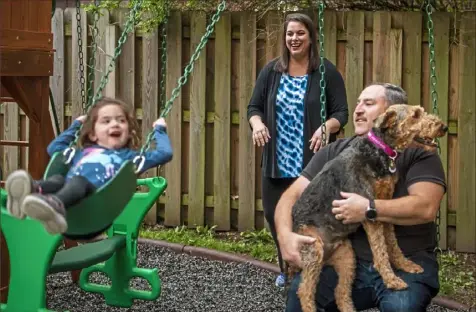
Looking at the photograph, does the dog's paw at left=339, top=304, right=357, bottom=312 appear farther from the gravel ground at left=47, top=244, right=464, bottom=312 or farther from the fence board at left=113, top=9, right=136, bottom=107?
the fence board at left=113, top=9, right=136, bottom=107

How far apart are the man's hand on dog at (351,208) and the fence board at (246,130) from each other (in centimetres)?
372

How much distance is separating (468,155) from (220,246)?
209cm

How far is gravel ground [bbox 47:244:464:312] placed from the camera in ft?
19.1

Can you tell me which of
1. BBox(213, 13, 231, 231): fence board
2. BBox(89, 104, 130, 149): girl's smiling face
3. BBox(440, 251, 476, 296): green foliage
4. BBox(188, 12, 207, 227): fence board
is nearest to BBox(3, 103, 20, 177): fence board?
BBox(188, 12, 207, 227): fence board

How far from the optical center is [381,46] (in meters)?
7.21

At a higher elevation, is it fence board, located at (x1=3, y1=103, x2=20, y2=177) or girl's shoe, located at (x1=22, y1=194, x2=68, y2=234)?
fence board, located at (x1=3, y1=103, x2=20, y2=177)

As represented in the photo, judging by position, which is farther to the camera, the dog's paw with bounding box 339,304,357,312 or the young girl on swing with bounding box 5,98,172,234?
the dog's paw with bounding box 339,304,357,312

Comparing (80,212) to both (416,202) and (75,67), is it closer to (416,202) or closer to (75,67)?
(416,202)

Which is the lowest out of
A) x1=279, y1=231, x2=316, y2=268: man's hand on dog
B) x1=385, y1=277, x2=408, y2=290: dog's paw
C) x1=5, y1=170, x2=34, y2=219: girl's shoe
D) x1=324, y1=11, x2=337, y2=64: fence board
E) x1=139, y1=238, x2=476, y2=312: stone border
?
x1=139, y1=238, x2=476, y2=312: stone border

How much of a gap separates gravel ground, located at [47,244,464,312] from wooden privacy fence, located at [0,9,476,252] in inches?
38.7

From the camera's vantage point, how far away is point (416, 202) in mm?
3996

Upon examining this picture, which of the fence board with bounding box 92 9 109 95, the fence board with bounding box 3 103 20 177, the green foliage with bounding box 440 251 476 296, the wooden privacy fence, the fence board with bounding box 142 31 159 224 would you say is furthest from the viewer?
the fence board with bounding box 3 103 20 177

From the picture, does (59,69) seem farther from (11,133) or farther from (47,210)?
(47,210)

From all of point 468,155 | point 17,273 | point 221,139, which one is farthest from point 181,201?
point 17,273
